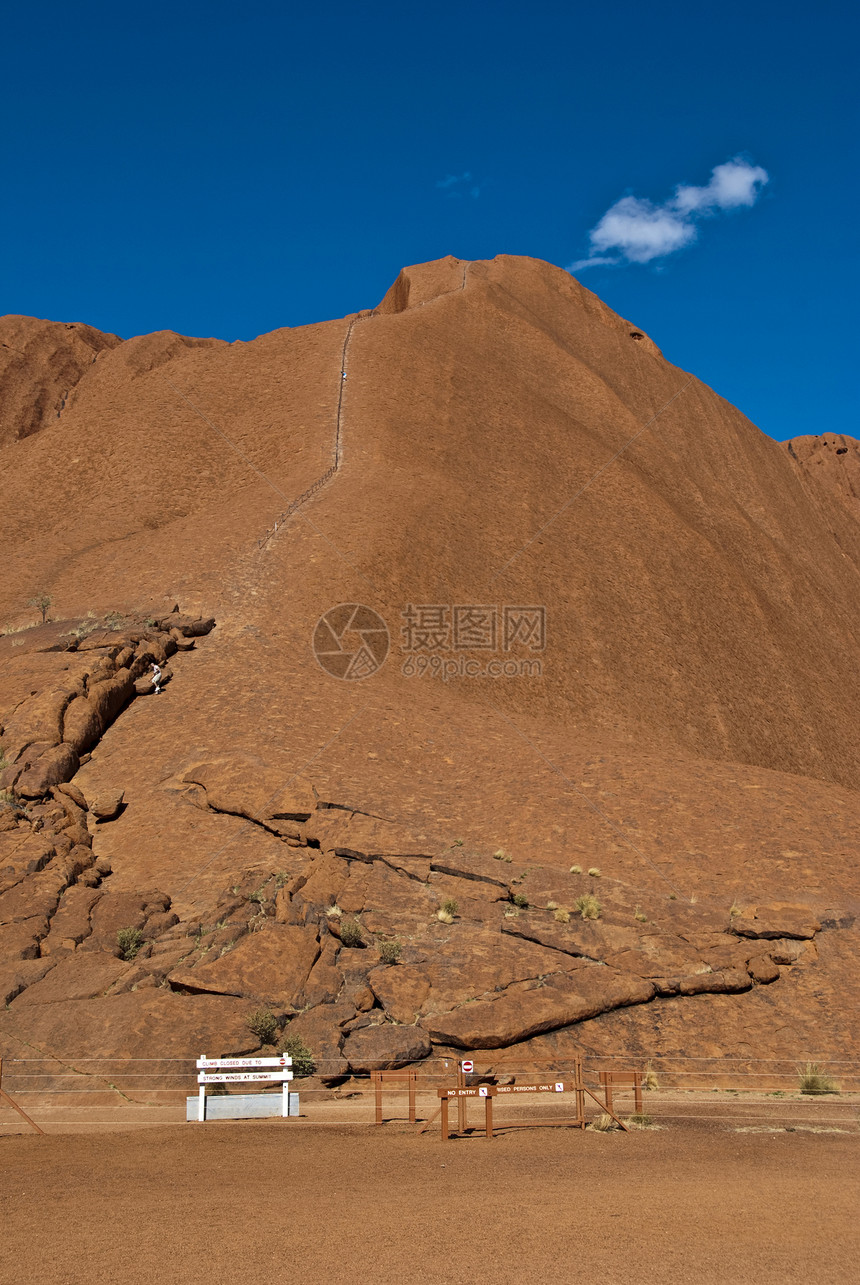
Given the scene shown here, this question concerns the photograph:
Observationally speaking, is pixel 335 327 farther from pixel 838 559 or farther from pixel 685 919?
pixel 685 919

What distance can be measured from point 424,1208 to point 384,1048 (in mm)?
5250

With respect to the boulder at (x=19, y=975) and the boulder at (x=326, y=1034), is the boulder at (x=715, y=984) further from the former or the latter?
the boulder at (x=19, y=975)

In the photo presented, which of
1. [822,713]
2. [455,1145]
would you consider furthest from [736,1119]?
[822,713]

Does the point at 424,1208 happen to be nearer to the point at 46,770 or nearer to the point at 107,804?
the point at 107,804

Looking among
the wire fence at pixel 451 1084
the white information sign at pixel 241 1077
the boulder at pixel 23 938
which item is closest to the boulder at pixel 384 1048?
the wire fence at pixel 451 1084

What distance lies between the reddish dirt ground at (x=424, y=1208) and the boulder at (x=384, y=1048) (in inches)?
82.0

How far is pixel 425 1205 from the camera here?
733 cm

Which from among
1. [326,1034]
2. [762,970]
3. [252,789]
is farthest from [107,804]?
[762,970]

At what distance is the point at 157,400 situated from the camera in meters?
38.6

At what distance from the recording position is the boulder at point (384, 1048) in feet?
40.2

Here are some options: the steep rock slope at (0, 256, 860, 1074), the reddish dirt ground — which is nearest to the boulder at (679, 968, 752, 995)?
the steep rock slope at (0, 256, 860, 1074)

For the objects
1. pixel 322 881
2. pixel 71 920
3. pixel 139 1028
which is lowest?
pixel 139 1028

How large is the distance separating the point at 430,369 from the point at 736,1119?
110 feet

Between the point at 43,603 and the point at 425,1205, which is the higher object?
the point at 43,603
